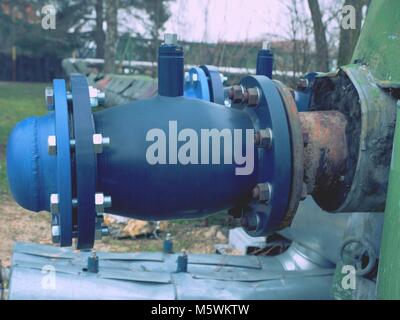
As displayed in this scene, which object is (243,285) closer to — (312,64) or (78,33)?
(312,64)

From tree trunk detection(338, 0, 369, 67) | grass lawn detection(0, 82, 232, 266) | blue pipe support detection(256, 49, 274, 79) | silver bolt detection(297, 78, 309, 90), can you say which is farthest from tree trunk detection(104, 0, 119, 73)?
silver bolt detection(297, 78, 309, 90)

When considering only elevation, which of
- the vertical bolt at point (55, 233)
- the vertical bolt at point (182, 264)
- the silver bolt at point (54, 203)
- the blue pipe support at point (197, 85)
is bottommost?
the vertical bolt at point (182, 264)

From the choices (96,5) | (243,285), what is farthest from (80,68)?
(243,285)

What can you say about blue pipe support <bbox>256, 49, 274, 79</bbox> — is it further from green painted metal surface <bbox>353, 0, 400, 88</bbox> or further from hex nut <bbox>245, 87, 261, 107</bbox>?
hex nut <bbox>245, 87, 261, 107</bbox>

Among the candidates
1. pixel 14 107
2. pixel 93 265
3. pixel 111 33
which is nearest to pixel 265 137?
pixel 93 265

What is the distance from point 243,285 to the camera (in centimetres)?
210

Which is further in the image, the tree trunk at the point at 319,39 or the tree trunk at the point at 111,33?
the tree trunk at the point at 111,33

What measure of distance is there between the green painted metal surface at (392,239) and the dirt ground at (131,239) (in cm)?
264

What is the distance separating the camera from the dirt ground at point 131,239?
12.4 feet

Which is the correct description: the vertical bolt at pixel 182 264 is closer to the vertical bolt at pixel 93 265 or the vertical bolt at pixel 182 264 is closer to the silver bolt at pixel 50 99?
the vertical bolt at pixel 93 265

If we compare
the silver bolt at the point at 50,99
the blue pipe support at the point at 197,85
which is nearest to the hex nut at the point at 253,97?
the silver bolt at the point at 50,99

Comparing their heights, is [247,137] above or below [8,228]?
above
